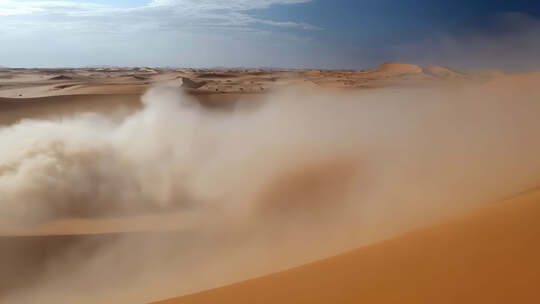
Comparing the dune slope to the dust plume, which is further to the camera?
the dust plume

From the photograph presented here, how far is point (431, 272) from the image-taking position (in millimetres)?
3229

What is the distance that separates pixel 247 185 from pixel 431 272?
6754mm

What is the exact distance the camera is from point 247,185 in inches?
382

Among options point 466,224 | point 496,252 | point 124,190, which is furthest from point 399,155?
Result: point 124,190

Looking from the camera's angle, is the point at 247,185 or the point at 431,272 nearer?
the point at 431,272

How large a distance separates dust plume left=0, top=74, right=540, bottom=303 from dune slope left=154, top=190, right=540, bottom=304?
5.43ft

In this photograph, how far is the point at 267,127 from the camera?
609 inches

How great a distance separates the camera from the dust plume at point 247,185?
20.8ft

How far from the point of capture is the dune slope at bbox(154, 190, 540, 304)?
9.39 feet

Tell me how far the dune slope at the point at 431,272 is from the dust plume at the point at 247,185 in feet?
5.43

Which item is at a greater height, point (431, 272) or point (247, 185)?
point (431, 272)

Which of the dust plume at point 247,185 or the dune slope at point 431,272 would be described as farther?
the dust plume at point 247,185

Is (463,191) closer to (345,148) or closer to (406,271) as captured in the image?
(406,271)

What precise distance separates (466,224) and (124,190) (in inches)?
330
